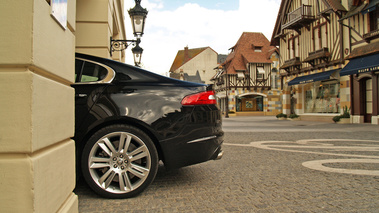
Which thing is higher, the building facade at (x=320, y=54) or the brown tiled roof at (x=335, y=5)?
the brown tiled roof at (x=335, y=5)

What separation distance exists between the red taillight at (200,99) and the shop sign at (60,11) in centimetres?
160

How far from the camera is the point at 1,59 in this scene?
4.72ft

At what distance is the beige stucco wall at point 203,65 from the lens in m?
61.0

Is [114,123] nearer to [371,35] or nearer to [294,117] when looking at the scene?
[371,35]

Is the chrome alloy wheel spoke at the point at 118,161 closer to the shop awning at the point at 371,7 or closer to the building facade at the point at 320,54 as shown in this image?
the building facade at the point at 320,54

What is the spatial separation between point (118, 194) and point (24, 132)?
170 centimetres

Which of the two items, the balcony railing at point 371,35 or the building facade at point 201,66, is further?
the building facade at point 201,66

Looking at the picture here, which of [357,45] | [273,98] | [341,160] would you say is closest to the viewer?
[341,160]

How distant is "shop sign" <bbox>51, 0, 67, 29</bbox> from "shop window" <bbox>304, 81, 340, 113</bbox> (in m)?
19.8

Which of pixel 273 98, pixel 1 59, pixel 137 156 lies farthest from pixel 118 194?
pixel 273 98

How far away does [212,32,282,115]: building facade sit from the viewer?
136ft

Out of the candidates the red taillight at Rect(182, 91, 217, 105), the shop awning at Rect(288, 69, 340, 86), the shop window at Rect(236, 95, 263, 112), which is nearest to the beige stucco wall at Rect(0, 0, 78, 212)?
the red taillight at Rect(182, 91, 217, 105)

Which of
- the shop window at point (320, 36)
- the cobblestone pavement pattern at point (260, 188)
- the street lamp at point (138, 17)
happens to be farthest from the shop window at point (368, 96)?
the street lamp at point (138, 17)

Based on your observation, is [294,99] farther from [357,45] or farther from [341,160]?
[341,160]
